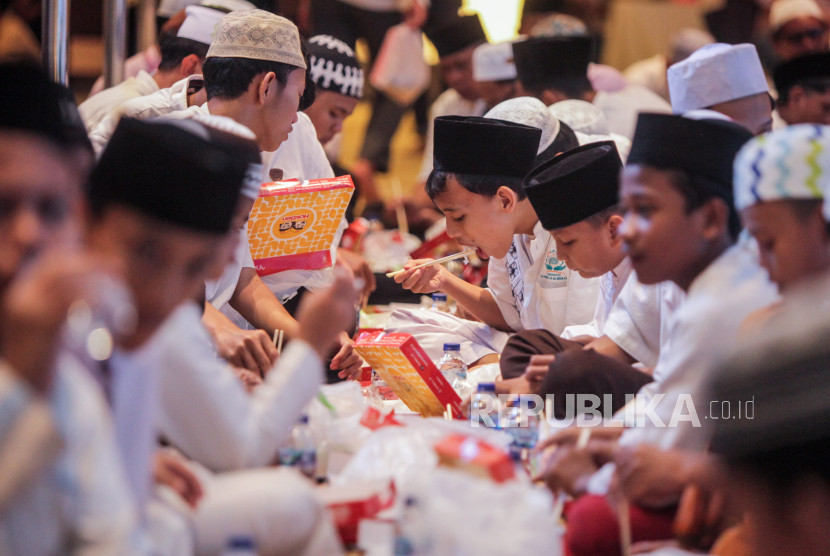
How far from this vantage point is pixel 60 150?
4.87 feet

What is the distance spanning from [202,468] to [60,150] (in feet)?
2.08

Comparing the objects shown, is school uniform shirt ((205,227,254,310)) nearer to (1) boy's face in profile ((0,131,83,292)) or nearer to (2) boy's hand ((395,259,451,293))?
(2) boy's hand ((395,259,451,293))

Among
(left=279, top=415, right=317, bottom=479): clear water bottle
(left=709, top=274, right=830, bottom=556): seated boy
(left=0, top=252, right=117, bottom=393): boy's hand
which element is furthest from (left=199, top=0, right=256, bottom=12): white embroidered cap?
(left=709, top=274, right=830, bottom=556): seated boy

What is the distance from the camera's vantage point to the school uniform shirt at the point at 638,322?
2414 mm

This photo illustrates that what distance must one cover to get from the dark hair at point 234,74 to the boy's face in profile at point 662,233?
157cm

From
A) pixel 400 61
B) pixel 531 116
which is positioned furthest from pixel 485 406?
pixel 400 61

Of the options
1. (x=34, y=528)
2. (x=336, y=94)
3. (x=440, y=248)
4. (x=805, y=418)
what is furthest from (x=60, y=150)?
(x=440, y=248)

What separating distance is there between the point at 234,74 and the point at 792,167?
6.46ft

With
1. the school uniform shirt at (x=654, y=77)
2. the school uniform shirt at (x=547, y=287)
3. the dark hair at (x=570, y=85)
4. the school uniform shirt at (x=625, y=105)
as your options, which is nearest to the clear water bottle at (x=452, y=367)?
the school uniform shirt at (x=547, y=287)

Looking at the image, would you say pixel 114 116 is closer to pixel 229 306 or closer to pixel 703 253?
pixel 229 306

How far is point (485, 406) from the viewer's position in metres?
2.45

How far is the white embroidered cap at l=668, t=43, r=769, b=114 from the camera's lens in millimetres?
3693

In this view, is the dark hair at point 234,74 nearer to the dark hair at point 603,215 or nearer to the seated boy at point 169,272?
the dark hair at point 603,215

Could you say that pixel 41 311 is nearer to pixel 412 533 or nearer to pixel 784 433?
pixel 412 533
